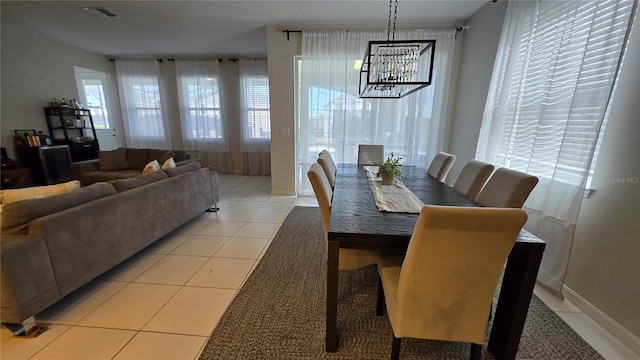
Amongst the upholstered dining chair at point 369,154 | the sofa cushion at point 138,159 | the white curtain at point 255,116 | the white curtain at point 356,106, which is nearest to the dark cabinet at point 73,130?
the sofa cushion at point 138,159

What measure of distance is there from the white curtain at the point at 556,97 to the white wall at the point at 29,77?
22.7 feet

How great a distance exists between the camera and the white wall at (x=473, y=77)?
9.15 ft

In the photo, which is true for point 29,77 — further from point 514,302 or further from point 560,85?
point 560,85

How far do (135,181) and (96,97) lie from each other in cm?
577

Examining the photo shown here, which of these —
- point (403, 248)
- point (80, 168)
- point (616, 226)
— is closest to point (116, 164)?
point (80, 168)

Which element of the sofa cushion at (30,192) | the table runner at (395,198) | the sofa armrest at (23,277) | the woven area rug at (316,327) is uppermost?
the sofa cushion at (30,192)

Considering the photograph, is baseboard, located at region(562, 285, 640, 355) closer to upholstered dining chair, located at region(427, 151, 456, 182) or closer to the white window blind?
the white window blind

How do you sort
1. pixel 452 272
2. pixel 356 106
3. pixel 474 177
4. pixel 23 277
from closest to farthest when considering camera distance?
pixel 452 272 < pixel 23 277 < pixel 474 177 < pixel 356 106

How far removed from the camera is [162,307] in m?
1.68

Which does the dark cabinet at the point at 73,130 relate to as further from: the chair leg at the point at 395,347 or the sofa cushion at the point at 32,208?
the chair leg at the point at 395,347

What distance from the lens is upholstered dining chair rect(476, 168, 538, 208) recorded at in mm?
1543

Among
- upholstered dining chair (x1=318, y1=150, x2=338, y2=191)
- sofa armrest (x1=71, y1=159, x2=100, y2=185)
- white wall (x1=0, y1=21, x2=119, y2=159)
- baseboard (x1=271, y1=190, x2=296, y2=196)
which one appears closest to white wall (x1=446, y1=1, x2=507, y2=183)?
upholstered dining chair (x1=318, y1=150, x2=338, y2=191)

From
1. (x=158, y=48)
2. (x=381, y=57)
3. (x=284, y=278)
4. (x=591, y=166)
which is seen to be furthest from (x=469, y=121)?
(x=158, y=48)

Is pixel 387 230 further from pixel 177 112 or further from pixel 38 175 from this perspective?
pixel 177 112
